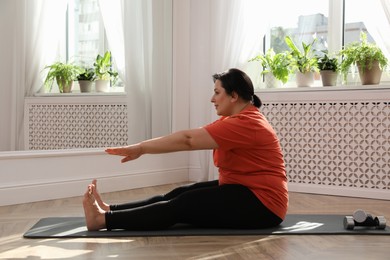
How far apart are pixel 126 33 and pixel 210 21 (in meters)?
0.76

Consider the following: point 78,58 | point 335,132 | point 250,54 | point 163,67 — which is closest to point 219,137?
Answer: point 335,132

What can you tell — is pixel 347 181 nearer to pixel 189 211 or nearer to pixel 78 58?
pixel 189 211

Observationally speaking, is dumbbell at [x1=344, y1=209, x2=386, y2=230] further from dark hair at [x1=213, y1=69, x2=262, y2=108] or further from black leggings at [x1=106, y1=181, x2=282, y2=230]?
dark hair at [x1=213, y1=69, x2=262, y2=108]

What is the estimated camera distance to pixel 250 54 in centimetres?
522

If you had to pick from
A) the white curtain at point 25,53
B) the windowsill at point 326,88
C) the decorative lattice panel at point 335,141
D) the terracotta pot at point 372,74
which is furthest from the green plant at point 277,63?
the white curtain at point 25,53

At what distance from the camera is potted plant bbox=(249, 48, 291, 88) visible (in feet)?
17.0

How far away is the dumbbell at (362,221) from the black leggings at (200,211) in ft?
1.40

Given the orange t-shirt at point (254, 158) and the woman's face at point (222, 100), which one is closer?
the orange t-shirt at point (254, 158)

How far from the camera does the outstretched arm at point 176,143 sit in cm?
284

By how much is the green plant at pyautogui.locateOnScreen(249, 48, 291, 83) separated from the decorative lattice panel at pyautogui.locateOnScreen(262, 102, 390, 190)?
28 centimetres

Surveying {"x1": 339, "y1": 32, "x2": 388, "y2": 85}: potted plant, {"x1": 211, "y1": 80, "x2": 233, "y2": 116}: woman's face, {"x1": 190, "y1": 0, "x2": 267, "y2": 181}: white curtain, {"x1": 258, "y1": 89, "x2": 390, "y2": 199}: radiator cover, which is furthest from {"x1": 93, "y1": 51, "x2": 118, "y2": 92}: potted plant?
{"x1": 211, "y1": 80, "x2": 233, "y2": 116}: woman's face

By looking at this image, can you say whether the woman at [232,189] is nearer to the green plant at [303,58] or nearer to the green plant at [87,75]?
the green plant at [303,58]

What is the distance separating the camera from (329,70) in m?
4.93

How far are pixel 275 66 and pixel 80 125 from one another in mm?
1933
